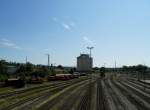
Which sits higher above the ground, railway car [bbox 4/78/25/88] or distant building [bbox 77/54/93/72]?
distant building [bbox 77/54/93/72]

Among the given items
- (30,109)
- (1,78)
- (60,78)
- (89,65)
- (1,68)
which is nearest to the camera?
(30,109)

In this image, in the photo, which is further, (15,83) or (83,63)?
(83,63)

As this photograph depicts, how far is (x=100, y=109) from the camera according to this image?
21.9 meters

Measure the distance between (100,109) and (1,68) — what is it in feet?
168

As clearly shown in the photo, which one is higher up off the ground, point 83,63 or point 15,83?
point 83,63

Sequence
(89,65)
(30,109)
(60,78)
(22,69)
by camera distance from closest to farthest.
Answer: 1. (30,109)
2. (60,78)
3. (22,69)
4. (89,65)

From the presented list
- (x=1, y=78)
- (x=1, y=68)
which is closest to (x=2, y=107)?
(x=1, y=78)

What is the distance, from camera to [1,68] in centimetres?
6725

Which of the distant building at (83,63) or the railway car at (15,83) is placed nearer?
the railway car at (15,83)

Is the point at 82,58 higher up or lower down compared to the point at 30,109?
higher up

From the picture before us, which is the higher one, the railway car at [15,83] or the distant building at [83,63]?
the distant building at [83,63]

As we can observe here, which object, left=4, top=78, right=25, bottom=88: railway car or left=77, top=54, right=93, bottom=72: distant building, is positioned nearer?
left=4, top=78, right=25, bottom=88: railway car

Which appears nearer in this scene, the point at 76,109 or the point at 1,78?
the point at 76,109

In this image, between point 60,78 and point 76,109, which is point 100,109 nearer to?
point 76,109
